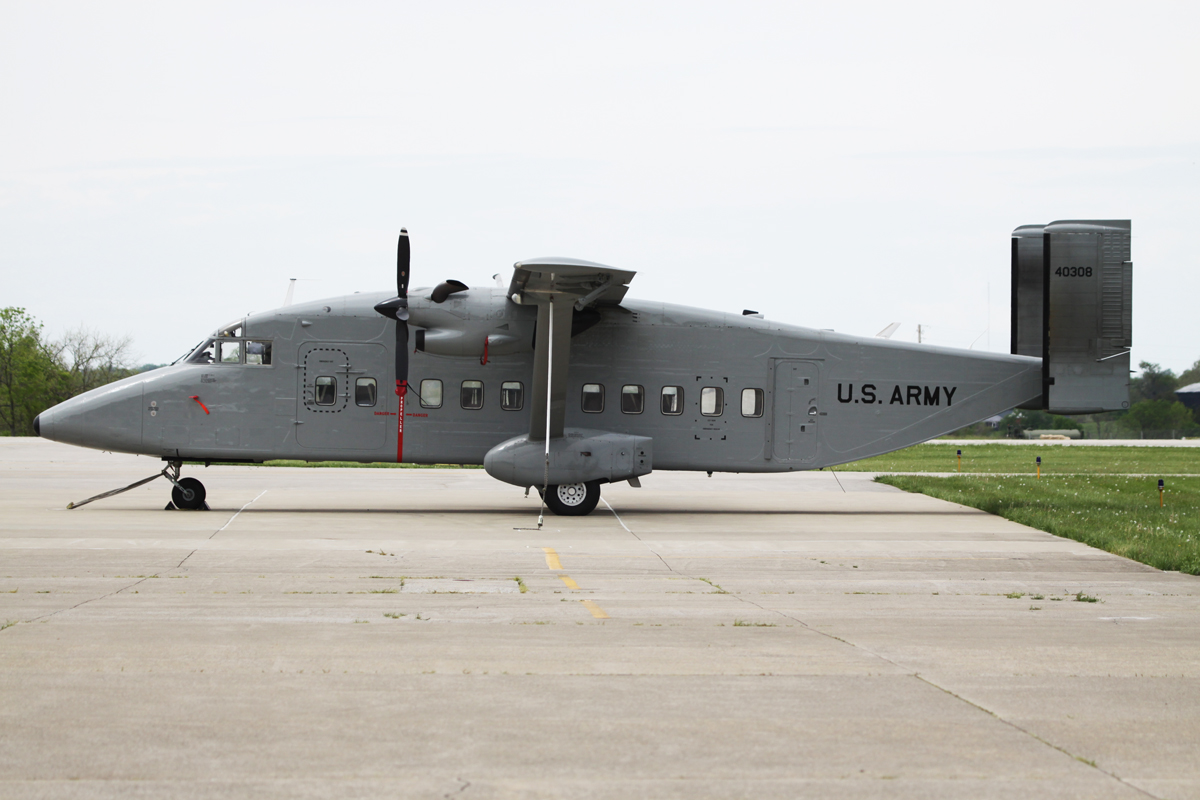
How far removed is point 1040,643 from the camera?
28.0 ft

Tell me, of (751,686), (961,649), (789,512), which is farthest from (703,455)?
(751,686)

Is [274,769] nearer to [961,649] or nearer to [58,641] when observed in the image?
[58,641]

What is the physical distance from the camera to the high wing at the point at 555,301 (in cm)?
1745

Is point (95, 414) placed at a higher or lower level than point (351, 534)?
higher

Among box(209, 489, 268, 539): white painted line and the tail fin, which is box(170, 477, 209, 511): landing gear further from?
the tail fin

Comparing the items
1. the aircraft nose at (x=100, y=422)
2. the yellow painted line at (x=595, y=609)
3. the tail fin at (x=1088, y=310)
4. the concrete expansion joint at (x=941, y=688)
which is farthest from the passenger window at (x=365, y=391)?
the tail fin at (x=1088, y=310)

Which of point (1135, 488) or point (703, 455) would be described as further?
point (1135, 488)

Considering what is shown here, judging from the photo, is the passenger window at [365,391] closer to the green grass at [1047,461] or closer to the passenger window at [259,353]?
the passenger window at [259,353]

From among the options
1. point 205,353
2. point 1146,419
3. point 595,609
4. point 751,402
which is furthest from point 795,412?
point 1146,419

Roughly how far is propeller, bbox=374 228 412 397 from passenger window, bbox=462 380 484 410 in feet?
3.81

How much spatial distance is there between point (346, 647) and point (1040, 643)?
18.7ft

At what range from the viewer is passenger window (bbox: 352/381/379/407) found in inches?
782

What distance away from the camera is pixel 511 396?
20.1 meters

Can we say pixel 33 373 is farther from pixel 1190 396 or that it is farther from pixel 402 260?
pixel 1190 396
